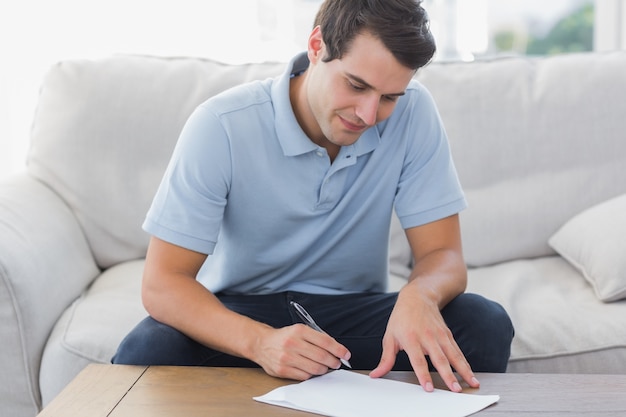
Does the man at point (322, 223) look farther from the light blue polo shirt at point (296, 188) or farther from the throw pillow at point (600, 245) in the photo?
the throw pillow at point (600, 245)

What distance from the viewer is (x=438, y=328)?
4.20ft

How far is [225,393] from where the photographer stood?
1131 millimetres

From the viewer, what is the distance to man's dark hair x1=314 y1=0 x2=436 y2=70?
1.35 m

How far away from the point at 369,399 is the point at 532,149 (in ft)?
3.82

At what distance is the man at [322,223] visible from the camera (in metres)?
1.32

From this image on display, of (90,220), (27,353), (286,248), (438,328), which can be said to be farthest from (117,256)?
(438,328)

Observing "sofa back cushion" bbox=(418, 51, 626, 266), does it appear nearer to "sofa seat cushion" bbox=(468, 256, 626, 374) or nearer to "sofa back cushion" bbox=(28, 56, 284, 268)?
"sofa seat cushion" bbox=(468, 256, 626, 374)

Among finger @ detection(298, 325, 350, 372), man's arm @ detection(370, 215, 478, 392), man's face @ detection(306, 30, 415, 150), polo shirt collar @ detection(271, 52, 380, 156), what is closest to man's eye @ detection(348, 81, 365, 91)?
man's face @ detection(306, 30, 415, 150)

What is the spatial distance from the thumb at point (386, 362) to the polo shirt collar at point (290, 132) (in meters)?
0.43

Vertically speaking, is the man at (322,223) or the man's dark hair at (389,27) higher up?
the man's dark hair at (389,27)

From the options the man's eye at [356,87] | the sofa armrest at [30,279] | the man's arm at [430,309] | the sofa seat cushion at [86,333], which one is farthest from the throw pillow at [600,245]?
the sofa armrest at [30,279]

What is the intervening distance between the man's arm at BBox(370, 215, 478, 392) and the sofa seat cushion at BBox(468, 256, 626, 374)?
21 centimetres

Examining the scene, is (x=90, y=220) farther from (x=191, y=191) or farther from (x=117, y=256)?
(x=191, y=191)

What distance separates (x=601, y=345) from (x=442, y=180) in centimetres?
42
